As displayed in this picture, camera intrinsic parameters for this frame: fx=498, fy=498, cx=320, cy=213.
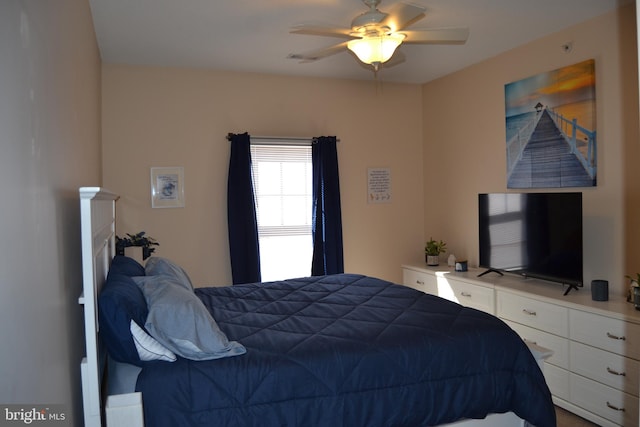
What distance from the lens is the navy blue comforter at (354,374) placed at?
1.98m

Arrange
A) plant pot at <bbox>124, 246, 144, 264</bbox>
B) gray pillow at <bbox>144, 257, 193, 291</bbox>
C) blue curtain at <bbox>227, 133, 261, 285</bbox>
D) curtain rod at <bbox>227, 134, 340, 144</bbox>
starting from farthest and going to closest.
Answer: curtain rod at <bbox>227, 134, 340, 144</bbox>, blue curtain at <bbox>227, 133, 261, 285</bbox>, plant pot at <bbox>124, 246, 144, 264</bbox>, gray pillow at <bbox>144, 257, 193, 291</bbox>

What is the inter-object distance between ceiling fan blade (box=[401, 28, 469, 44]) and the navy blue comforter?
5.21 feet

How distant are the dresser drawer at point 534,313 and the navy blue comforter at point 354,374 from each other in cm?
97

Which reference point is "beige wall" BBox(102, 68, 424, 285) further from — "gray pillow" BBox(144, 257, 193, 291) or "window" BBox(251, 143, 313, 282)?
"gray pillow" BBox(144, 257, 193, 291)

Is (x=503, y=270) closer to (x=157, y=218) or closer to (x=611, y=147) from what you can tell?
(x=611, y=147)

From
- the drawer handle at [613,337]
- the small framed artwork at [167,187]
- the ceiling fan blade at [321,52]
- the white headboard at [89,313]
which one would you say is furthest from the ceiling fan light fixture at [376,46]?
the small framed artwork at [167,187]

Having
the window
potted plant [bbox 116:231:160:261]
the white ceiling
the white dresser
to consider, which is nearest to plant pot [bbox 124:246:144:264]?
potted plant [bbox 116:231:160:261]

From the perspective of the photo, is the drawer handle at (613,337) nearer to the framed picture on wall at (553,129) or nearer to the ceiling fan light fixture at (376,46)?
the framed picture on wall at (553,129)

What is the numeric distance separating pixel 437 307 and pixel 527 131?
2.06 metres

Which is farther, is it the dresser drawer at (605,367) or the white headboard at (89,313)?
the dresser drawer at (605,367)

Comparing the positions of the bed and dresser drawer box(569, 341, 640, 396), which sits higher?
the bed

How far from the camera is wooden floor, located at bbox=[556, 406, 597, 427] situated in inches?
123

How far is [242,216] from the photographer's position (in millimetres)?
4676

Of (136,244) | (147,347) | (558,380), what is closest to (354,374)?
(147,347)
